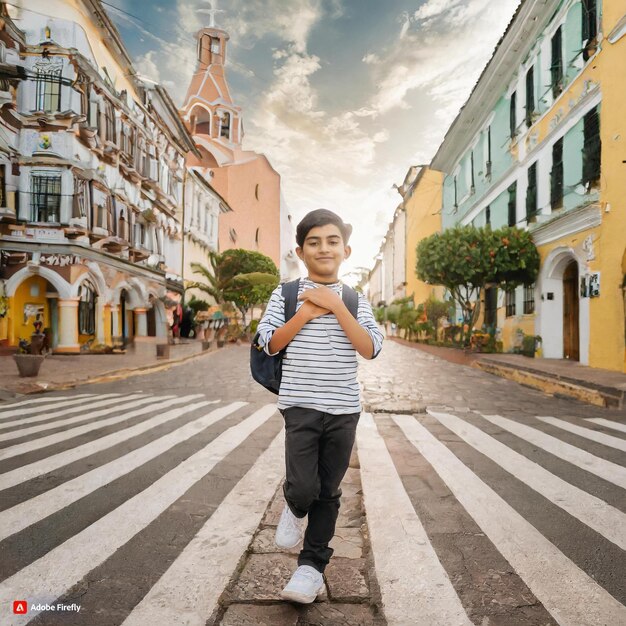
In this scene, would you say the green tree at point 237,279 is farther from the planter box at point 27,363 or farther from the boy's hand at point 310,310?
the boy's hand at point 310,310

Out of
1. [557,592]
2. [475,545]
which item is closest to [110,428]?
[475,545]

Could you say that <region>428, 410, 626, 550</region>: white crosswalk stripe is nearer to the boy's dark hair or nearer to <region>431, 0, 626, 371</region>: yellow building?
the boy's dark hair

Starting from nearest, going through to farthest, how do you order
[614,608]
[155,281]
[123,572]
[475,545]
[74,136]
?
[614,608] < [123,572] < [475,545] < [74,136] < [155,281]

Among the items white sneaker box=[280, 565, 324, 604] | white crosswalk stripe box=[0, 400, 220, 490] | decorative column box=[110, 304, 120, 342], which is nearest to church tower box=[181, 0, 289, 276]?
decorative column box=[110, 304, 120, 342]

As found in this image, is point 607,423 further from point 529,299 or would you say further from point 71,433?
point 529,299

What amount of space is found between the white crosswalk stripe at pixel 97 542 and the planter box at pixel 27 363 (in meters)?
7.74

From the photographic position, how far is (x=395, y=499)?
3324mm

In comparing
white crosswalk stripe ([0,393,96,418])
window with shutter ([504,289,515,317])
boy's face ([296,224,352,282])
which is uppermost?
window with shutter ([504,289,515,317])

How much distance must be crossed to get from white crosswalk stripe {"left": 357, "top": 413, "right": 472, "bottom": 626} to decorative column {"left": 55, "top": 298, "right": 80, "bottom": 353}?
642 inches

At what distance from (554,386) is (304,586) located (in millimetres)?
8727

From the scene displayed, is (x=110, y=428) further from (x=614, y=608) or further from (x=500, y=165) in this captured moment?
(x=500, y=165)

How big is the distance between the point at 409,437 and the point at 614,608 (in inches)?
128

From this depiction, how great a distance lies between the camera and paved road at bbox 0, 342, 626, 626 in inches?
81.4

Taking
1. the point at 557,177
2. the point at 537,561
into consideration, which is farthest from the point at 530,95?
the point at 537,561
